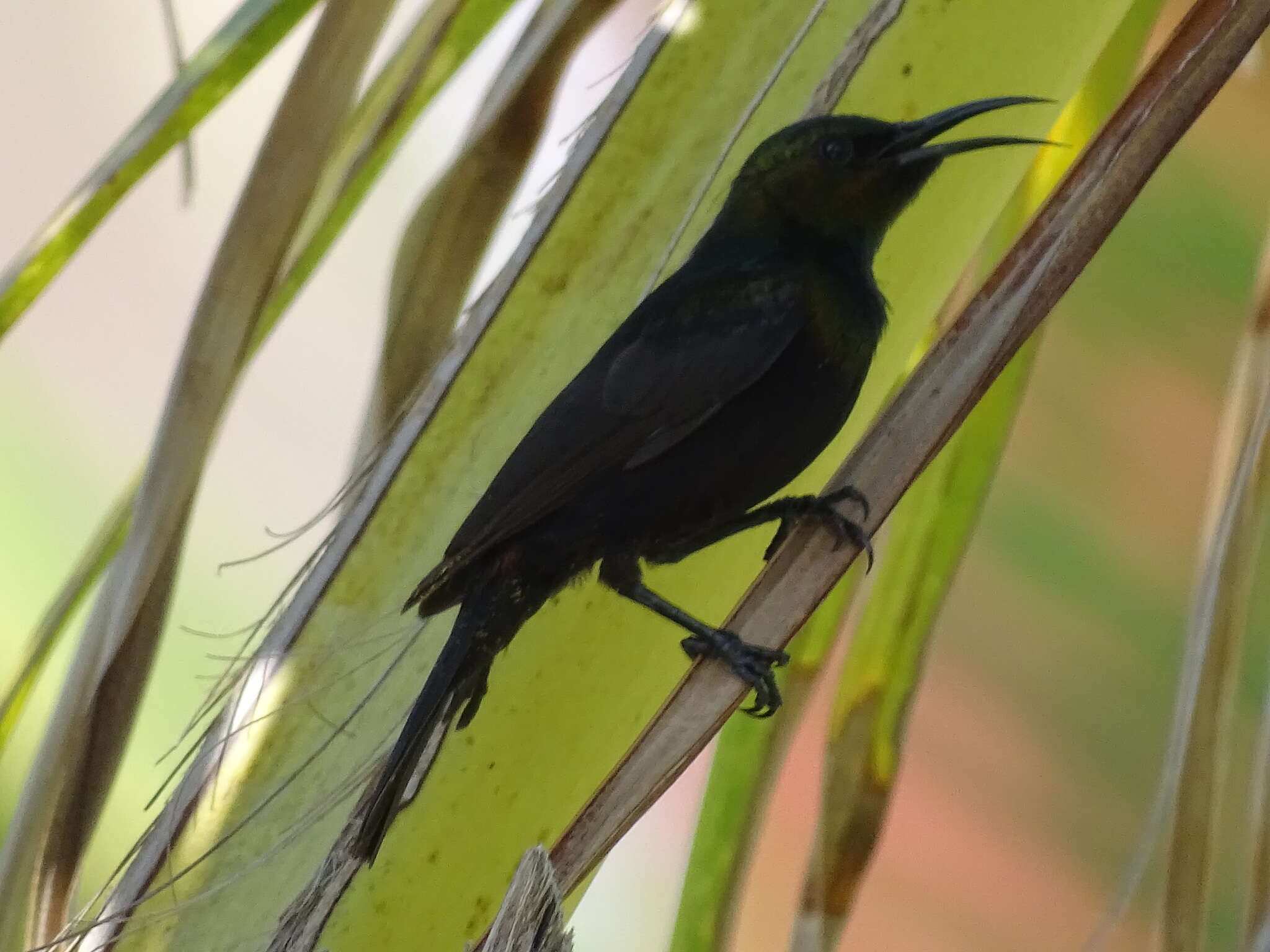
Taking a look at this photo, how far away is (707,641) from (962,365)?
0.25m

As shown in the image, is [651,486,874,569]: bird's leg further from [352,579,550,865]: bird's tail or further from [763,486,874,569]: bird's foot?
[352,579,550,865]: bird's tail

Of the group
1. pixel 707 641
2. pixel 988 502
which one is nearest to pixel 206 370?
pixel 707 641

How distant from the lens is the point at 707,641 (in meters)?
0.76

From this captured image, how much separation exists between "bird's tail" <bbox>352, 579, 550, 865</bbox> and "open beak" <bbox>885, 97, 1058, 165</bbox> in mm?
451

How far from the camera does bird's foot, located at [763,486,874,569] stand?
26.7 inches

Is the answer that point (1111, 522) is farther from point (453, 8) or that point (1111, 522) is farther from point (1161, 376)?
point (453, 8)

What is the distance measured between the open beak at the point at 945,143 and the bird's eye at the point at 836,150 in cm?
5

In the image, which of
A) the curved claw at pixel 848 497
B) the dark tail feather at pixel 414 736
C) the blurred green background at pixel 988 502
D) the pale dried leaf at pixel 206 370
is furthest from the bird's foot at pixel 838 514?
the blurred green background at pixel 988 502

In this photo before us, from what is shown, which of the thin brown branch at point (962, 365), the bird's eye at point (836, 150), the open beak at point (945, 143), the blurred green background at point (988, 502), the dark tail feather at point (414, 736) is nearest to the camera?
the thin brown branch at point (962, 365)

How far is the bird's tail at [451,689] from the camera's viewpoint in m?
0.68

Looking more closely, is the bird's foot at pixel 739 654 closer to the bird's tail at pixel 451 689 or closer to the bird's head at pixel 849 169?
the bird's tail at pixel 451 689

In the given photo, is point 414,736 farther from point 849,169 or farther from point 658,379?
point 849,169

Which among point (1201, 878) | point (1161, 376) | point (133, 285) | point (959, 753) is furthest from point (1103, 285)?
point (133, 285)

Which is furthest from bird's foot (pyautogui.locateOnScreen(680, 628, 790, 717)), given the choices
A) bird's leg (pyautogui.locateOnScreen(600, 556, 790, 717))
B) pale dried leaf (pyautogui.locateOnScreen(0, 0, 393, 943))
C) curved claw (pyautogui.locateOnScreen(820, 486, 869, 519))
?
pale dried leaf (pyautogui.locateOnScreen(0, 0, 393, 943))
